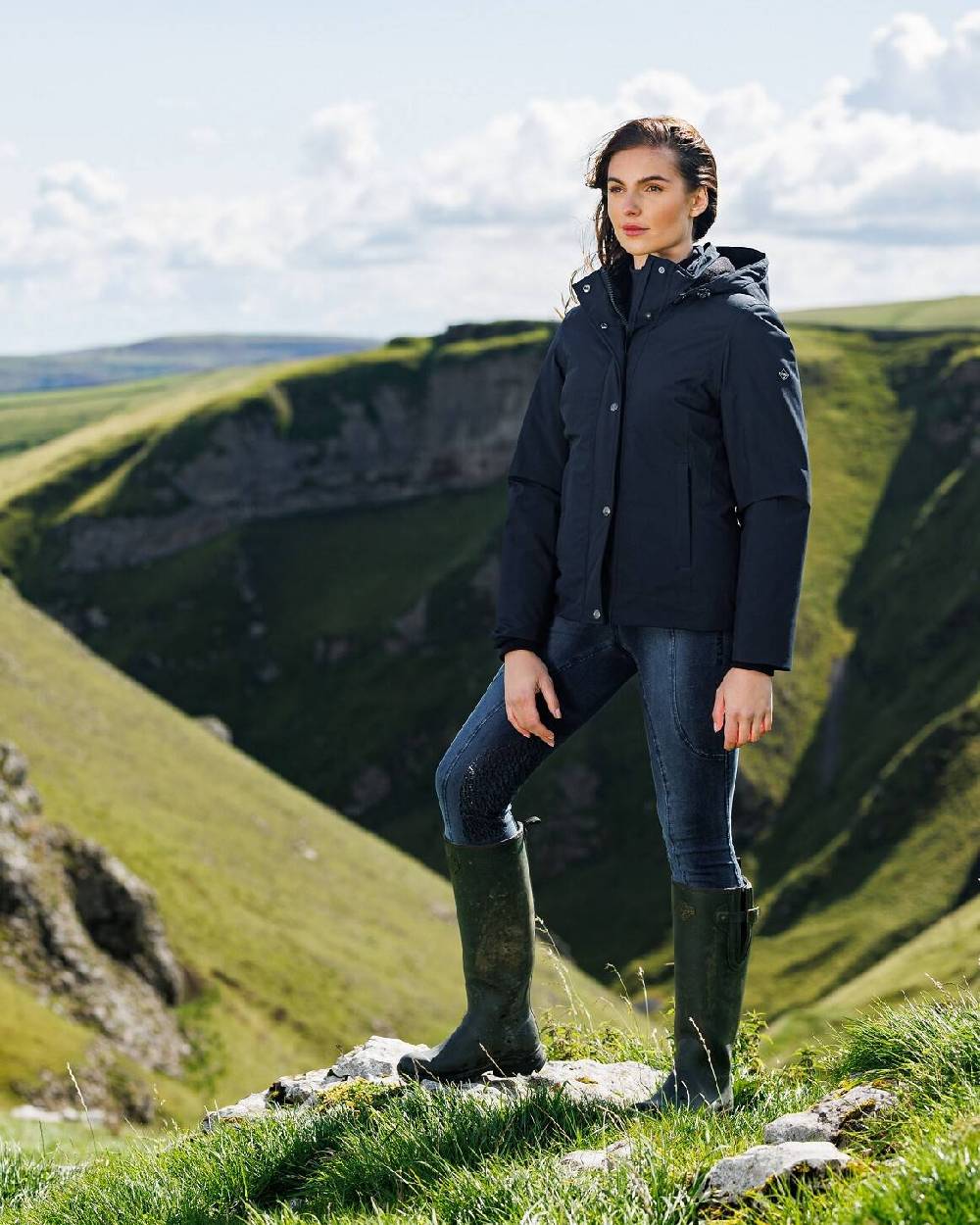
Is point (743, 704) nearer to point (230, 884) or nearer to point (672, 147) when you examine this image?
point (672, 147)

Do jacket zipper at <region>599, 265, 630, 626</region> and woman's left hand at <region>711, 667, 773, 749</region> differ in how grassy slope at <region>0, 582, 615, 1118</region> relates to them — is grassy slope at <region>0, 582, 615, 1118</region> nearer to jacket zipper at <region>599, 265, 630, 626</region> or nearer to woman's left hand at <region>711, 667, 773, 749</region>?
jacket zipper at <region>599, 265, 630, 626</region>

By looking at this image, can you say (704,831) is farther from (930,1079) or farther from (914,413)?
(914,413)

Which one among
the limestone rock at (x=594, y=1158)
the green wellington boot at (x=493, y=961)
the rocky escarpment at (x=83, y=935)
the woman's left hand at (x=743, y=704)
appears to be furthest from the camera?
Answer: the rocky escarpment at (x=83, y=935)

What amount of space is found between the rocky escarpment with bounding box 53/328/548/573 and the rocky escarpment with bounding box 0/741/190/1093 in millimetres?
124295

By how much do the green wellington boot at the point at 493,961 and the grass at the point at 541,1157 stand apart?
398 mm

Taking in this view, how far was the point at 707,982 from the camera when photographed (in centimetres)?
641

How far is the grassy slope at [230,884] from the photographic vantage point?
5075 centimetres

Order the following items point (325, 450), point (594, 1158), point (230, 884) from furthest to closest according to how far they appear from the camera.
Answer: point (325, 450), point (230, 884), point (594, 1158)

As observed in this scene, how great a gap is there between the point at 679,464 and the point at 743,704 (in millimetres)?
1184

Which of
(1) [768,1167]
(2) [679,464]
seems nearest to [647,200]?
(2) [679,464]

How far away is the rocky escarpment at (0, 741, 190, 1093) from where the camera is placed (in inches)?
1652

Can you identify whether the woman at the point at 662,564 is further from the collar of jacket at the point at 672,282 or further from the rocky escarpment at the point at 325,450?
the rocky escarpment at the point at 325,450

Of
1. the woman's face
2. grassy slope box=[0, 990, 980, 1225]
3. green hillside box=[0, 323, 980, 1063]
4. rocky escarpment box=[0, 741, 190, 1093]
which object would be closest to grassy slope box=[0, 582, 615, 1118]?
rocky escarpment box=[0, 741, 190, 1093]

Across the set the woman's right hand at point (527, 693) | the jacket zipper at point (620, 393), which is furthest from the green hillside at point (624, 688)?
the jacket zipper at point (620, 393)
